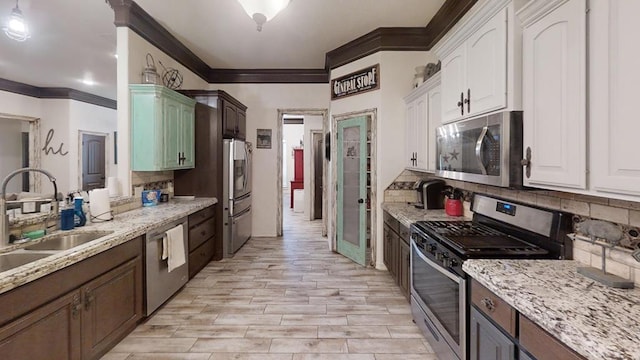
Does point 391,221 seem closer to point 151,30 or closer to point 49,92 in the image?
point 151,30

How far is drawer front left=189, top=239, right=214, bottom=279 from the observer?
12.3 ft

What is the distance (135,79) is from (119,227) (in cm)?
174

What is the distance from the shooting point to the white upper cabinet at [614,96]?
3.57 feet

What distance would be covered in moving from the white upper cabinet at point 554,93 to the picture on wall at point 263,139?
4565mm

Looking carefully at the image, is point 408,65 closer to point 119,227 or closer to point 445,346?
point 445,346

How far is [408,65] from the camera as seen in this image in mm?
4020

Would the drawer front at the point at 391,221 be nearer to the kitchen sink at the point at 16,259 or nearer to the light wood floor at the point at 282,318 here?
the light wood floor at the point at 282,318

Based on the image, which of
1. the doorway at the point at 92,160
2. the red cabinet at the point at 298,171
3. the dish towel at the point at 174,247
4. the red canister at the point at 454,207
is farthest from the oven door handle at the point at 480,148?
the red cabinet at the point at 298,171

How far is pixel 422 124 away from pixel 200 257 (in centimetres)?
308

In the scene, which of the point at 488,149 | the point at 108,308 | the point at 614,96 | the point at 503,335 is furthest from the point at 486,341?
the point at 108,308

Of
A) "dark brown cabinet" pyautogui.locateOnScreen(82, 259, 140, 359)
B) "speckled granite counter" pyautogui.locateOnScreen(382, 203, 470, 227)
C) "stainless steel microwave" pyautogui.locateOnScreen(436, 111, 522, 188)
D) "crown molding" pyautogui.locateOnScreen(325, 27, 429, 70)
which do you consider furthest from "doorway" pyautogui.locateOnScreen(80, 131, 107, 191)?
"stainless steel microwave" pyautogui.locateOnScreen(436, 111, 522, 188)

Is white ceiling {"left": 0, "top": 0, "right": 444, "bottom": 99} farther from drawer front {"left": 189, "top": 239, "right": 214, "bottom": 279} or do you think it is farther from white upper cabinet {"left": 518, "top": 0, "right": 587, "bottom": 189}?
drawer front {"left": 189, "top": 239, "right": 214, "bottom": 279}

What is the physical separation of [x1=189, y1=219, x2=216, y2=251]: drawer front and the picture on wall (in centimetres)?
183

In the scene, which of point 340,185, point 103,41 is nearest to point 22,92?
point 103,41
